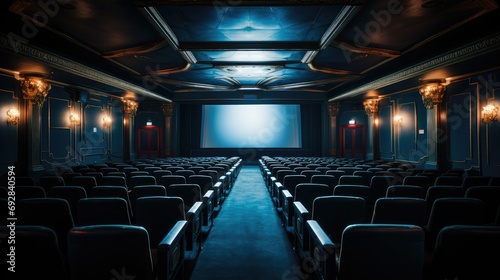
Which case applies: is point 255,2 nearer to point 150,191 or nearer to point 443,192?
point 150,191

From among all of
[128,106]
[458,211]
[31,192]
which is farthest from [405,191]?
[128,106]

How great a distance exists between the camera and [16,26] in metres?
5.25

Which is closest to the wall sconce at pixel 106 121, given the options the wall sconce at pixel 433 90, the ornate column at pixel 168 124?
the ornate column at pixel 168 124

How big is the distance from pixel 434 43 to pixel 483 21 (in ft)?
4.38

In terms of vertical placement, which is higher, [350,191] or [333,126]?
[333,126]

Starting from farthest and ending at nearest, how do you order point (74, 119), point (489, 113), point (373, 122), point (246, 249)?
1. point (373, 122)
2. point (74, 119)
3. point (489, 113)
4. point (246, 249)

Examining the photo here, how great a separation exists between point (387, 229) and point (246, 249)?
7.16ft

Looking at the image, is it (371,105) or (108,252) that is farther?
(371,105)

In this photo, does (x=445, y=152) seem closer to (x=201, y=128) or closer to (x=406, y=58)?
(x=406, y=58)

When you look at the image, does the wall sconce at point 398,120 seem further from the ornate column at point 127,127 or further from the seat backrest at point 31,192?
the seat backrest at point 31,192

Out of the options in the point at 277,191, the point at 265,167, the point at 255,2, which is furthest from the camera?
the point at 265,167

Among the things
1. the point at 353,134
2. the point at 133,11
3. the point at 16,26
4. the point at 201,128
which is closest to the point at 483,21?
the point at 133,11

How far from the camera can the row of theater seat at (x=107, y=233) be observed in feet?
5.31

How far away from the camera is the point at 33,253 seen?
1.63 meters
